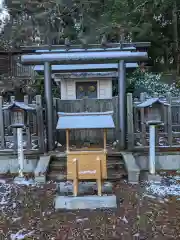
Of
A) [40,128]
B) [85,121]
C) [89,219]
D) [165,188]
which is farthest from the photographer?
[40,128]

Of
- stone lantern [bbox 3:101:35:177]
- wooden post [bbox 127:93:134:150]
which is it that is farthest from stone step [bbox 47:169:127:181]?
wooden post [bbox 127:93:134:150]

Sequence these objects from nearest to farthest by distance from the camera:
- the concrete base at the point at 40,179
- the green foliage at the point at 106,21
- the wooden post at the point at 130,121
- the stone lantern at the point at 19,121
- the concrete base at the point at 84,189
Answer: the concrete base at the point at 84,189, the concrete base at the point at 40,179, the stone lantern at the point at 19,121, the wooden post at the point at 130,121, the green foliage at the point at 106,21

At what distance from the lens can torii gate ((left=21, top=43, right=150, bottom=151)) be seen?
22.7 feet

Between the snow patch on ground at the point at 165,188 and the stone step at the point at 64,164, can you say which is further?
the stone step at the point at 64,164

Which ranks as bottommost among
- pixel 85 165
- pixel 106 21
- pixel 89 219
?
pixel 89 219

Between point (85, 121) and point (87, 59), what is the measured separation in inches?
87.8

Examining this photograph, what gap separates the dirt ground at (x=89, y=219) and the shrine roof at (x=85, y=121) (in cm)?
137

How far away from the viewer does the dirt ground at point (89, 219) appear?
4.14 metres

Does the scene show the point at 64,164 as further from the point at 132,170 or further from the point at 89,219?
the point at 89,219

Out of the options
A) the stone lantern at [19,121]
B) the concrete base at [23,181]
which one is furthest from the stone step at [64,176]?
the stone lantern at [19,121]

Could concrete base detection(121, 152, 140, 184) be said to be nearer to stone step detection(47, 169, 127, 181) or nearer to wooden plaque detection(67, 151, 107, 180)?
stone step detection(47, 169, 127, 181)

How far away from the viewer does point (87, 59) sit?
22.7ft

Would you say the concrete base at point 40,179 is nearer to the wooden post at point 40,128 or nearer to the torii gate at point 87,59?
the wooden post at point 40,128

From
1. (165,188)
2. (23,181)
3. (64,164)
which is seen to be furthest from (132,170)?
(23,181)
